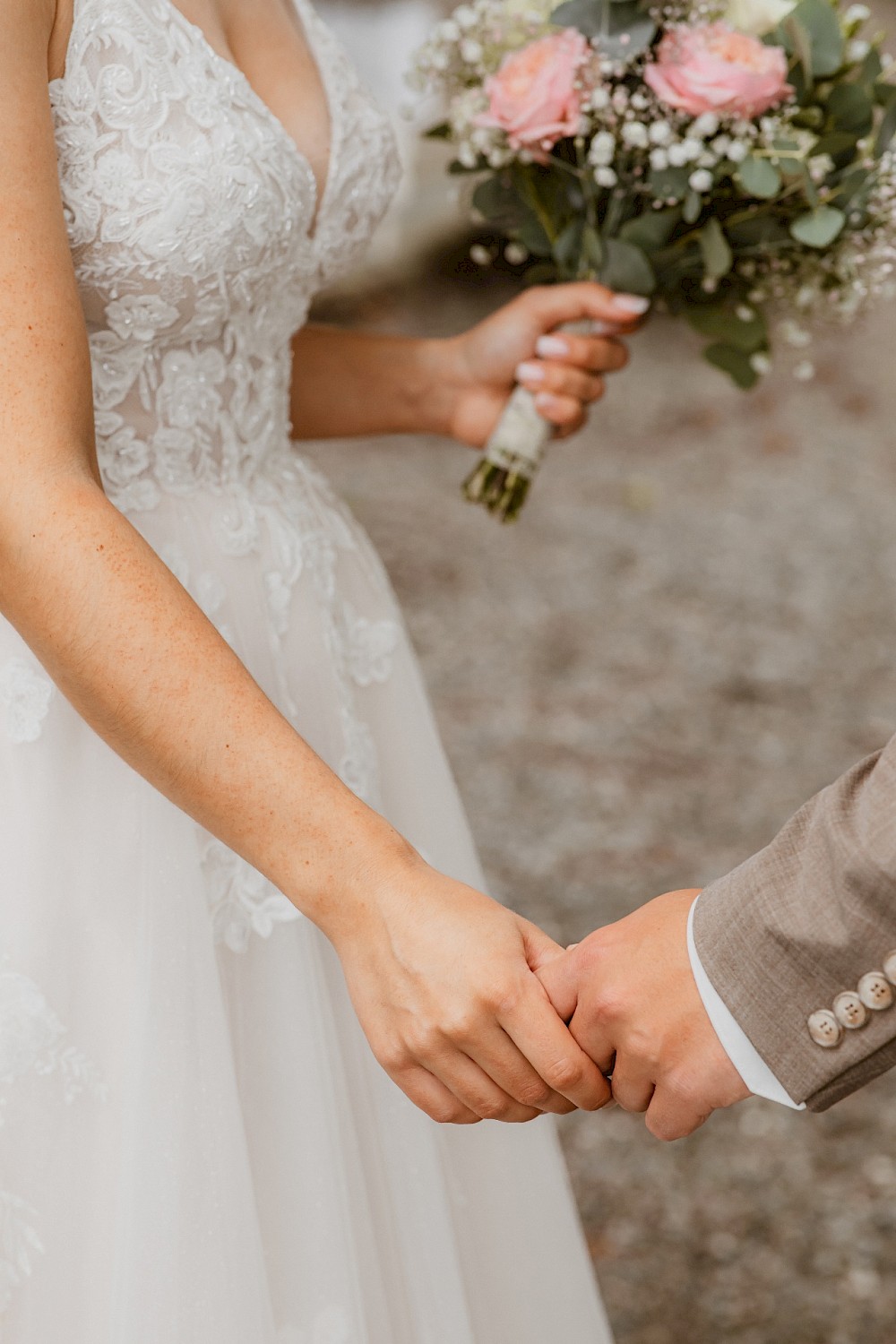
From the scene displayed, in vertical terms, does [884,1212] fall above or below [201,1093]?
below

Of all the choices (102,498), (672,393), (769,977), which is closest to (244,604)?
(102,498)

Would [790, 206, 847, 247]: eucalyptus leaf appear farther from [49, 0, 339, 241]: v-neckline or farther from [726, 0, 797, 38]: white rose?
[49, 0, 339, 241]: v-neckline

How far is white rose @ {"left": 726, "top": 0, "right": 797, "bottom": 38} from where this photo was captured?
181cm

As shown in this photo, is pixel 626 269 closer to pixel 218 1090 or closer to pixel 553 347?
pixel 553 347

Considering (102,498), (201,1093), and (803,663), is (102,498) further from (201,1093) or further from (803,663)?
(803,663)

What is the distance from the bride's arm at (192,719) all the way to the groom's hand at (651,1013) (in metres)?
0.05

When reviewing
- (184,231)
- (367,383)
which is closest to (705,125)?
(367,383)

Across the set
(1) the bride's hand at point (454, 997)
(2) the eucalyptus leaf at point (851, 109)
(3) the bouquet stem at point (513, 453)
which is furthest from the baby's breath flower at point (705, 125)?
(1) the bride's hand at point (454, 997)

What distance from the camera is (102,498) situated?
1151 mm

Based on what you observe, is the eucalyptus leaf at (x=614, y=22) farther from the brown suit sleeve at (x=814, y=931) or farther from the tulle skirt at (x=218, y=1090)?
the brown suit sleeve at (x=814, y=931)

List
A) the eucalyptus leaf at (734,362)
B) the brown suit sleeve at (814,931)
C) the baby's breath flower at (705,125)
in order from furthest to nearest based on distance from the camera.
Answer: the eucalyptus leaf at (734,362)
the baby's breath flower at (705,125)
the brown suit sleeve at (814,931)

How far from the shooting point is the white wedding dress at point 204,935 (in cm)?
121

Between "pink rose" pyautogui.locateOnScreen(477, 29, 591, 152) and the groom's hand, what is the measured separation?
3.61ft

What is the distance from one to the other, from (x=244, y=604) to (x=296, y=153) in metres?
0.50
